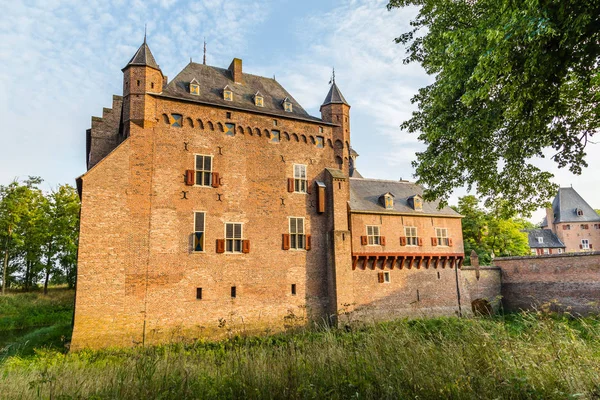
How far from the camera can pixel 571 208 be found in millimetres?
42969

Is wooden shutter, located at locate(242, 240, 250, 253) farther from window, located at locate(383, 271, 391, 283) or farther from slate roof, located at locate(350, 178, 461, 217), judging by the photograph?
window, located at locate(383, 271, 391, 283)

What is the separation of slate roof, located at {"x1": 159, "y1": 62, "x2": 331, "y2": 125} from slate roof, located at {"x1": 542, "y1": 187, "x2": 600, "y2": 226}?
38.8 metres

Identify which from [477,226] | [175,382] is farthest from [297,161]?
[477,226]

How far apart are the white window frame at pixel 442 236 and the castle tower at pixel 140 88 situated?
52.8ft

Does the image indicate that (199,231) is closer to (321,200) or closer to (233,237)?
(233,237)

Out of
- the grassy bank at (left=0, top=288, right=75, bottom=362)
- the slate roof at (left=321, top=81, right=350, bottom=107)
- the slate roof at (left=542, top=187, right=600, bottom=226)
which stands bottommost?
the grassy bank at (left=0, top=288, right=75, bottom=362)

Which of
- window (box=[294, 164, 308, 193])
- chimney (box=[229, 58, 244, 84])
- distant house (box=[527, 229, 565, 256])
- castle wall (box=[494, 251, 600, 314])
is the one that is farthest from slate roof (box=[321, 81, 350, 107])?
distant house (box=[527, 229, 565, 256])

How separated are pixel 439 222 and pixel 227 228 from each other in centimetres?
1255

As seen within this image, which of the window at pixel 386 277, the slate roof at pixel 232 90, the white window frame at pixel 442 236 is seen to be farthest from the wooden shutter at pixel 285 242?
the white window frame at pixel 442 236

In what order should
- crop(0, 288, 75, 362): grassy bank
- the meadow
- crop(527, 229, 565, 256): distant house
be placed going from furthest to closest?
1. crop(527, 229, 565, 256): distant house
2. crop(0, 288, 75, 362): grassy bank
3. the meadow

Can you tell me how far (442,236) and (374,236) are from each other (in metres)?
4.96

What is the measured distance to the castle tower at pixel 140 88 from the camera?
14966 mm

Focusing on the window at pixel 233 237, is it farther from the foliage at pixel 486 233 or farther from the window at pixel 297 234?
the foliage at pixel 486 233

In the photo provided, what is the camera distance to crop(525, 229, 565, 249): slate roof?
4244cm
